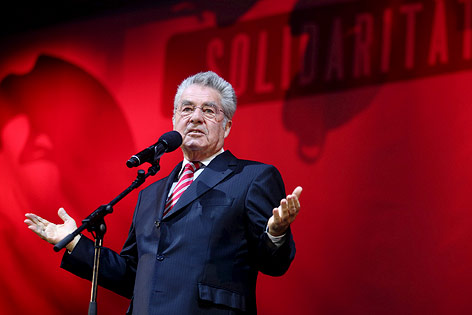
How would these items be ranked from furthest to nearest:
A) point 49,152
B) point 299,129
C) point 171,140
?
point 49,152 < point 299,129 < point 171,140

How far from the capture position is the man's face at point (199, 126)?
216cm

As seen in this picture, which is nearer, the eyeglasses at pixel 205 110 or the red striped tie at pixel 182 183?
the red striped tie at pixel 182 183

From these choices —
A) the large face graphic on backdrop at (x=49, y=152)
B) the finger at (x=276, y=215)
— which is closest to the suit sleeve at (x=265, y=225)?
the finger at (x=276, y=215)

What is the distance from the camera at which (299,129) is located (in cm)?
287

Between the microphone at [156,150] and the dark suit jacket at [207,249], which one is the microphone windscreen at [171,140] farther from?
the dark suit jacket at [207,249]

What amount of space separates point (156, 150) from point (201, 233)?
33cm

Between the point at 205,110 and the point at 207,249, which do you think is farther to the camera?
the point at 205,110

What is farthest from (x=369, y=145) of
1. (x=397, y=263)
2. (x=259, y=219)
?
(x=259, y=219)

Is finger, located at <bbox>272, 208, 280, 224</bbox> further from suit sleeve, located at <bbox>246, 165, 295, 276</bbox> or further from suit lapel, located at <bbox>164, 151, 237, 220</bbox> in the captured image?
suit lapel, located at <bbox>164, 151, 237, 220</bbox>

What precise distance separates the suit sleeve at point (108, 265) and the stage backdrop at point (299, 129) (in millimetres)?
846

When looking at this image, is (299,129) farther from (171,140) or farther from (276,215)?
(276,215)

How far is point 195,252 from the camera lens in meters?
1.88

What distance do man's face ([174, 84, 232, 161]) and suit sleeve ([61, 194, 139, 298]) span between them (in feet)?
1.42

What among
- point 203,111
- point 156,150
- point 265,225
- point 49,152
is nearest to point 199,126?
point 203,111
